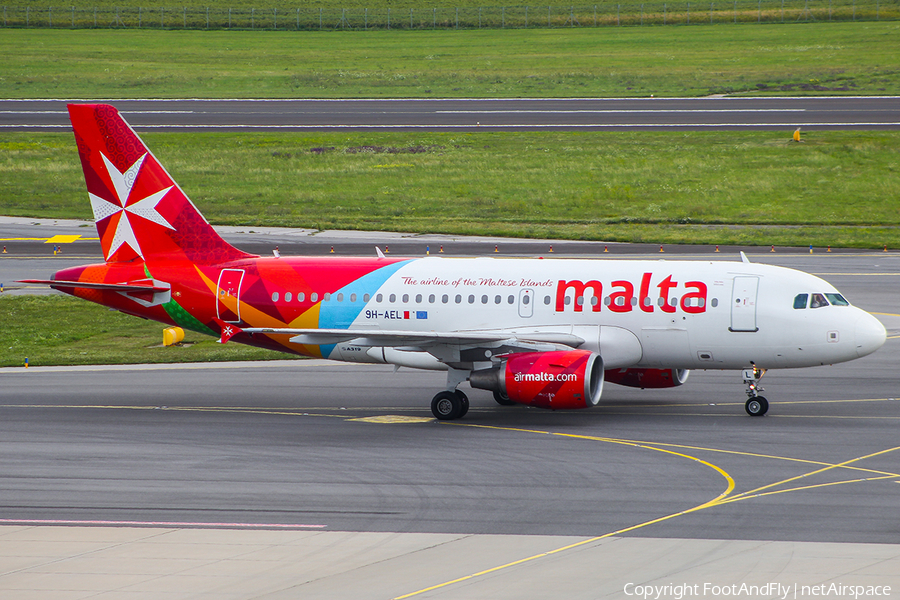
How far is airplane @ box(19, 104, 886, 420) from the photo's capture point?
1176 inches

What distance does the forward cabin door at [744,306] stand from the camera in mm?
30062

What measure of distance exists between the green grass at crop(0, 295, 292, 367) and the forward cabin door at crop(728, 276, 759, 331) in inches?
710

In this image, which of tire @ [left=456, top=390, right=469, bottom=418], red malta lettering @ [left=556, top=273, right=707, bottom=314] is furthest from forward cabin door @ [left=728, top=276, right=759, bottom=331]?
tire @ [left=456, top=390, right=469, bottom=418]

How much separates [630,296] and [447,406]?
20.3 ft

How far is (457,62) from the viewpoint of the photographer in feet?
413

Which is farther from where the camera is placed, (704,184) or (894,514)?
(704,184)

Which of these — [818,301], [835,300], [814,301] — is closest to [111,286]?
[814,301]

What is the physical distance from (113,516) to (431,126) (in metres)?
70.8

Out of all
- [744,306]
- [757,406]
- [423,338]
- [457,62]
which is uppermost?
[457,62]

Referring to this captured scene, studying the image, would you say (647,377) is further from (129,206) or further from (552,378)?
(129,206)

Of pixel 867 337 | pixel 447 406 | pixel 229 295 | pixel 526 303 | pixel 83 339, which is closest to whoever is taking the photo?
pixel 867 337

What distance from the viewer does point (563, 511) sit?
870 inches

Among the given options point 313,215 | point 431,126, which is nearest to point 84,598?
point 313,215

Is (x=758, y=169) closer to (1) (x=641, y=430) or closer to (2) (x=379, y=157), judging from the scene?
(2) (x=379, y=157)
